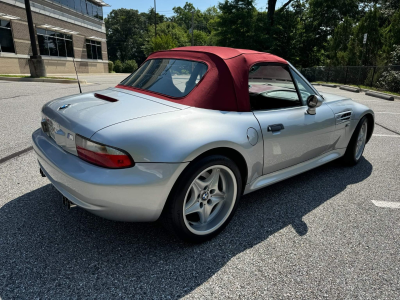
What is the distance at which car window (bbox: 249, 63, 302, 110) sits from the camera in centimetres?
298

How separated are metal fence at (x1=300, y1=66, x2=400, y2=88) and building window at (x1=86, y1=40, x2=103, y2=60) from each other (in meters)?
24.9

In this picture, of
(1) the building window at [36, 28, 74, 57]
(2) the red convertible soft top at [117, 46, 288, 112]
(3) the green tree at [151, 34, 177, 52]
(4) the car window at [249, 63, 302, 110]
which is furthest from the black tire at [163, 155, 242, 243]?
(3) the green tree at [151, 34, 177, 52]

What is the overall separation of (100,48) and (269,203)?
39.1 m

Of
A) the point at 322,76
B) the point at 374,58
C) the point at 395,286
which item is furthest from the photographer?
the point at 322,76

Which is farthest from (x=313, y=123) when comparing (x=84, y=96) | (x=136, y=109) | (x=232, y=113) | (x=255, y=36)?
(x=255, y=36)

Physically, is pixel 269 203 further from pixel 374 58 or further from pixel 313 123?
pixel 374 58

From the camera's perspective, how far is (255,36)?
31734 millimetres

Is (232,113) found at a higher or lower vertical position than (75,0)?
lower

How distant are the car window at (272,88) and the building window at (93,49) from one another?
3559cm

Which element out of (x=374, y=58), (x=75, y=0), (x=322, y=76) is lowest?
(x=322, y=76)

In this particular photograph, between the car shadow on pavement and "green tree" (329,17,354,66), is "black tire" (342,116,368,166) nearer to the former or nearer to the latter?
the car shadow on pavement

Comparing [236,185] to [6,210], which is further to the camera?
[6,210]

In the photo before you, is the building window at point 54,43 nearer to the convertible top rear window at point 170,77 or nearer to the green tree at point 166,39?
the green tree at point 166,39

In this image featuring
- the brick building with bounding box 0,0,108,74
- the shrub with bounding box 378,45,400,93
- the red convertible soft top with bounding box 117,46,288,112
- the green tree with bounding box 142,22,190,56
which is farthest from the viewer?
the green tree with bounding box 142,22,190,56
